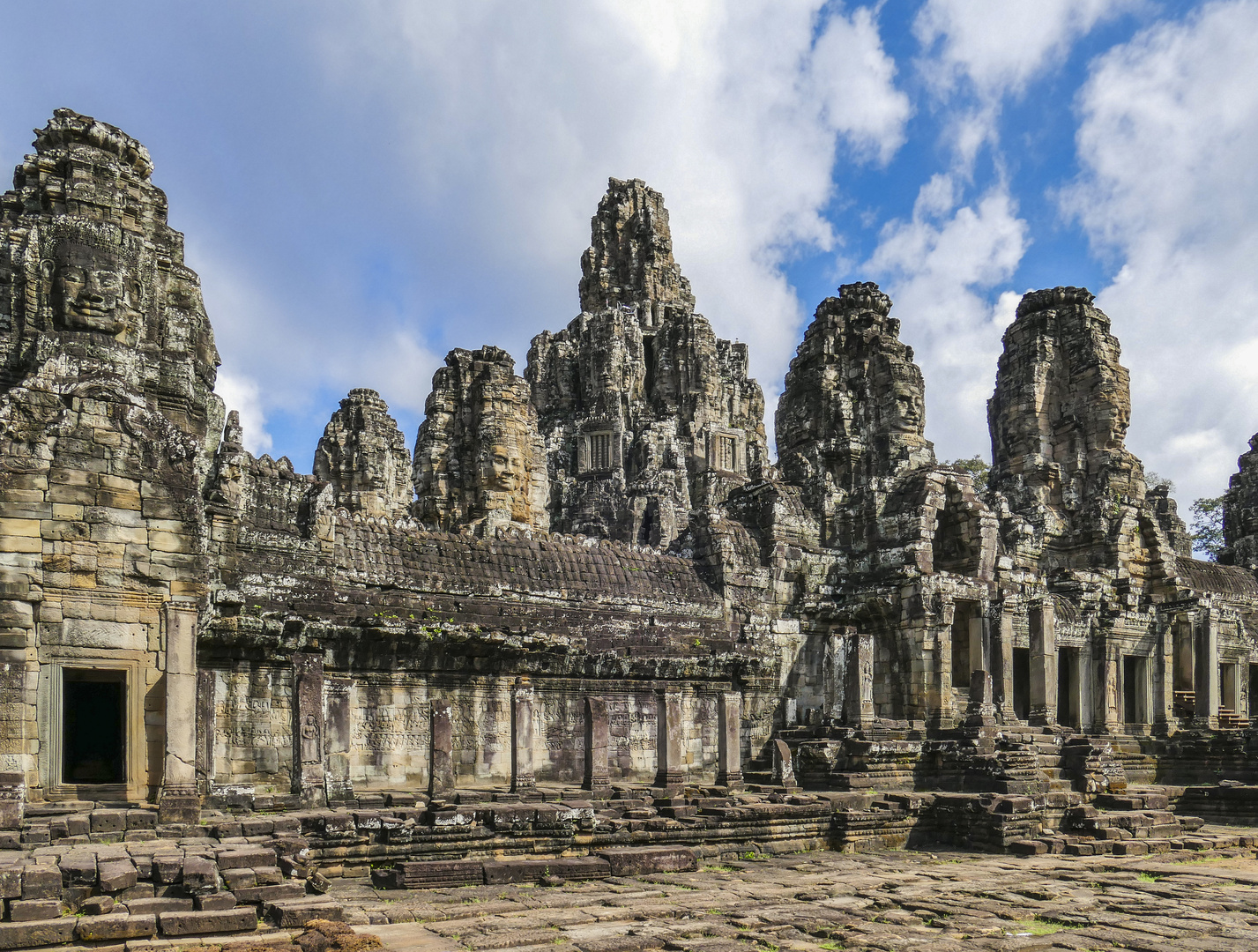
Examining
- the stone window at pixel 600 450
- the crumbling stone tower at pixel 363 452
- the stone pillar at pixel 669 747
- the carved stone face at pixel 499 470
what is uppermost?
the stone window at pixel 600 450

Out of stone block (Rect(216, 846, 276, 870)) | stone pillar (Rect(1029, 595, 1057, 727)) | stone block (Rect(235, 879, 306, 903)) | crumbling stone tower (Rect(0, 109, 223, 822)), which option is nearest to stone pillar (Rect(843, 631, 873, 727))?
stone pillar (Rect(1029, 595, 1057, 727))

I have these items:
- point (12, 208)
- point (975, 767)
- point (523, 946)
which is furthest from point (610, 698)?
point (12, 208)

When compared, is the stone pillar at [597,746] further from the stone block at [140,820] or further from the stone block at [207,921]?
the stone block at [207,921]

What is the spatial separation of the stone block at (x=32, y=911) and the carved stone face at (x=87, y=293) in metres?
8.74

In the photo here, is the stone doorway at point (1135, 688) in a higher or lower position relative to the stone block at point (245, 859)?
lower

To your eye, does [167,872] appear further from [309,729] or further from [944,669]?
[944,669]

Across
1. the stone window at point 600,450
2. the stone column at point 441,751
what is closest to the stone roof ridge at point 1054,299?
the stone window at point 600,450

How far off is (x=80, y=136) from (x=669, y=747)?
41.9 feet

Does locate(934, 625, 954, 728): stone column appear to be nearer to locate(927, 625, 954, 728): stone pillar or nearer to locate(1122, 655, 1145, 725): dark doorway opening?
locate(927, 625, 954, 728): stone pillar

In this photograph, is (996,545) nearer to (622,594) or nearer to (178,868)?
(622,594)

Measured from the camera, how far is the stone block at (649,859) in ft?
42.3

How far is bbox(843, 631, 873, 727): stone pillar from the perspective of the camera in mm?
21828

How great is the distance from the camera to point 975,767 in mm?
20766

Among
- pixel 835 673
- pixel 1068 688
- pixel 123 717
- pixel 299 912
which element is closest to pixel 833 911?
pixel 299 912
